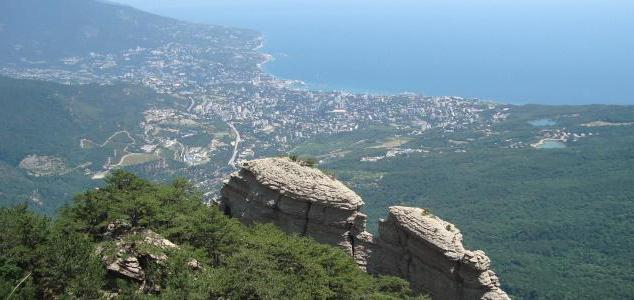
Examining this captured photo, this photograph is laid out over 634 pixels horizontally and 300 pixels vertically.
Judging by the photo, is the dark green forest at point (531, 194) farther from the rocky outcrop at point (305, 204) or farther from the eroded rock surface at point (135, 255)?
the eroded rock surface at point (135, 255)

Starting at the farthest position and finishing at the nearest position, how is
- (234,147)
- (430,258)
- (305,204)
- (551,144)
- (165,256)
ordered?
(234,147) < (551,144) < (305,204) < (430,258) < (165,256)

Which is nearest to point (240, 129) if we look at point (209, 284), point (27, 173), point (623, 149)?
point (27, 173)

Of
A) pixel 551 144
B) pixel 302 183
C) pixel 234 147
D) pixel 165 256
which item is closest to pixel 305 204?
pixel 302 183

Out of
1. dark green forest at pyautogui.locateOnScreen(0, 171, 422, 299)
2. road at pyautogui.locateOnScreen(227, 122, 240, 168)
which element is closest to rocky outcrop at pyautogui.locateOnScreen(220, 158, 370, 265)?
dark green forest at pyautogui.locateOnScreen(0, 171, 422, 299)

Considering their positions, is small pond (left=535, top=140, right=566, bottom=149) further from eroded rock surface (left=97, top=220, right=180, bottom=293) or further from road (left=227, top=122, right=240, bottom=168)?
eroded rock surface (left=97, top=220, right=180, bottom=293)

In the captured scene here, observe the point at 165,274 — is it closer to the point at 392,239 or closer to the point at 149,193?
the point at 149,193

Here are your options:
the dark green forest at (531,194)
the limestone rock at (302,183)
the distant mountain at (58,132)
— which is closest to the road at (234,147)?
the dark green forest at (531,194)

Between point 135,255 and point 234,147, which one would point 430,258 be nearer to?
point 135,255
